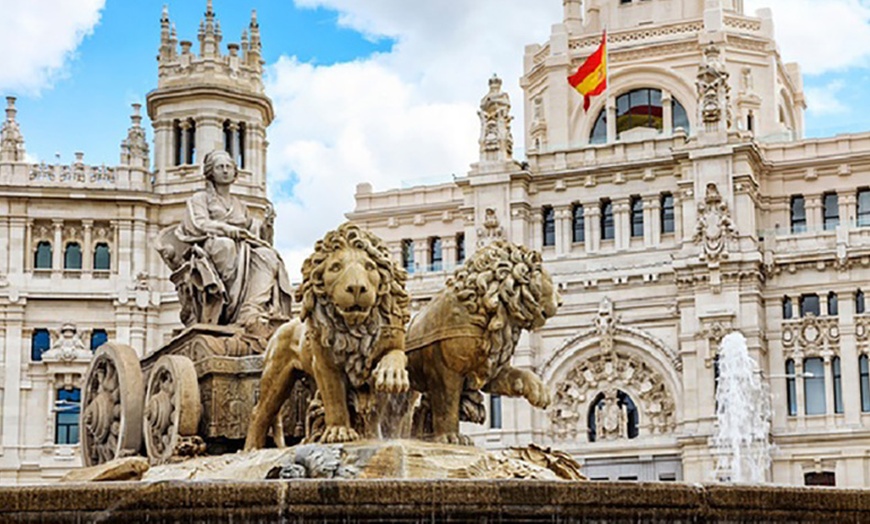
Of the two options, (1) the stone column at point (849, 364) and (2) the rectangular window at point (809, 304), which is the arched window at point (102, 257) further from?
(1) the stone column at point (849, 364)

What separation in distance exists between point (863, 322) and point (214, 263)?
43.2 m

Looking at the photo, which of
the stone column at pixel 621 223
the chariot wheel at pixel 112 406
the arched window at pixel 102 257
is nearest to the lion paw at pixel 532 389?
the chariot wheel at pixel 112 406

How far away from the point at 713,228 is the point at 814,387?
6.55 metres

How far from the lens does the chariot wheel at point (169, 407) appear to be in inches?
615

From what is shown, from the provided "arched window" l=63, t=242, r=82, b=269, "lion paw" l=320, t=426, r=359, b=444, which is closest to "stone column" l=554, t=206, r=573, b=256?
"arched window" l=63, t=242, r=82, b=269

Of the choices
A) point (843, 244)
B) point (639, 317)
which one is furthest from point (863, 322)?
point (639, 317)

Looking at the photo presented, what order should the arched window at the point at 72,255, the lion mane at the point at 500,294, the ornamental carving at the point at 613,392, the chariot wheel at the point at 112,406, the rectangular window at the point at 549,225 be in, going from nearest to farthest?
the lion mane at the point at 500,294 → the chariot wheel at the point at 112,406 → the ornamental carving at the point at 613,392 → the rectangular window at the point at 549,225 → the arched window at the point at 72,255

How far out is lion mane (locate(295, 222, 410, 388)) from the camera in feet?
44.8

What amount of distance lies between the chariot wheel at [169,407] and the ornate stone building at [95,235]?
46689mm

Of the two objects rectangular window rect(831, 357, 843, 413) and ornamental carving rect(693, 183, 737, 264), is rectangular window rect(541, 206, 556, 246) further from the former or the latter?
rectangular window rect(831, 357, 843, 413)

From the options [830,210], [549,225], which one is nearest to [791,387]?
[830,210]

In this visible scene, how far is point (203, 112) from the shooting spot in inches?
2584

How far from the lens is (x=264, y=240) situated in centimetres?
1809

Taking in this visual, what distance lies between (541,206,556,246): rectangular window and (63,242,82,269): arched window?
723 inches
